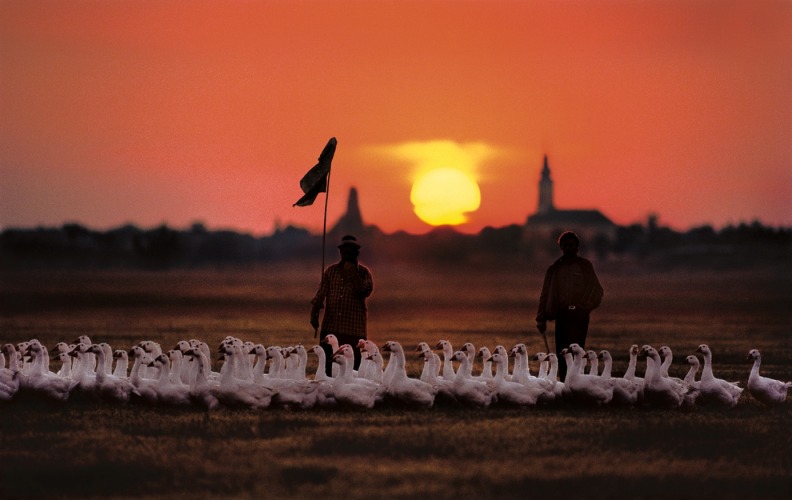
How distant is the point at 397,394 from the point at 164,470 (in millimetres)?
4384

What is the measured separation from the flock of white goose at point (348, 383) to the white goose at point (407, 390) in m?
0.01

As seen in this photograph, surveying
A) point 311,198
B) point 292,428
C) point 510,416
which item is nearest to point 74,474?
point 292,428

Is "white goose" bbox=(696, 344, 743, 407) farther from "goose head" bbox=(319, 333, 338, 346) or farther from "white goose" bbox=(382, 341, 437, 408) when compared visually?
"goose head" bbox=(319, 333, 338, 346)

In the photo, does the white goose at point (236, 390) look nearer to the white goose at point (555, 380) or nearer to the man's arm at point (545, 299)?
the white goose at point (555, 380)

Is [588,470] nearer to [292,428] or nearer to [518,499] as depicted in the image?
[518,499]

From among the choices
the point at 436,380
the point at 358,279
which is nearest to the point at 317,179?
the point at 358,279

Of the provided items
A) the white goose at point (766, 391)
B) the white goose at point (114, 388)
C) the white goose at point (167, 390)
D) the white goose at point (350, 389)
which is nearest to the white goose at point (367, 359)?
the white goose at point (350, 389)

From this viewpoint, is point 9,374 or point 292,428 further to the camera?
point 9,374

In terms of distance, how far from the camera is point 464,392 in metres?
18.5

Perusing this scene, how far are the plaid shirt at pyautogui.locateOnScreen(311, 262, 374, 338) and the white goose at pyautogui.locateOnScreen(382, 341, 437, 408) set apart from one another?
1.87 meters

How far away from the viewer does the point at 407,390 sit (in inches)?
719

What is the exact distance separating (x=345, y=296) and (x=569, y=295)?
2938 millimetres

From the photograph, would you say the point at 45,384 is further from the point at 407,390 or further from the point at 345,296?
the point at 407,390

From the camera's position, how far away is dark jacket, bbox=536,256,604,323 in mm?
20094
